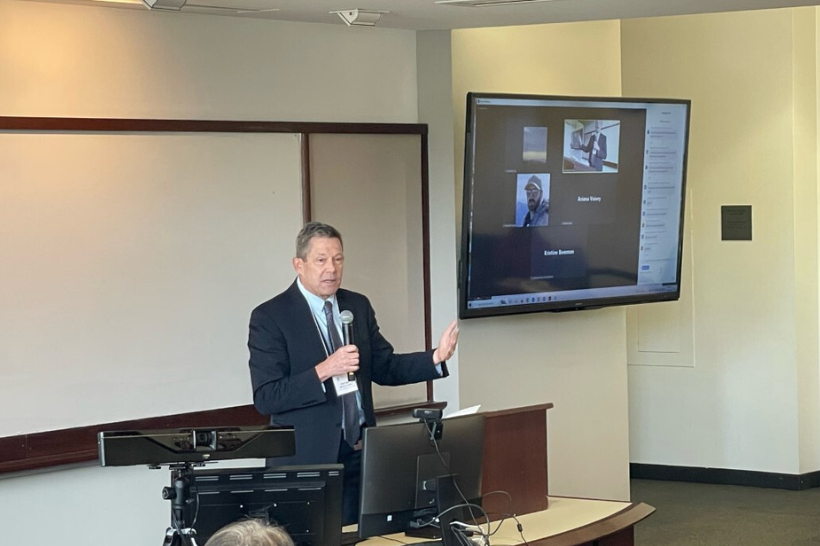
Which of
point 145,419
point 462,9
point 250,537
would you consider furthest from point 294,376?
point 250,537

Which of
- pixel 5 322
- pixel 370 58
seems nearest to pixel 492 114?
pixel 370 58

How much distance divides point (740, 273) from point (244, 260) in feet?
13.4

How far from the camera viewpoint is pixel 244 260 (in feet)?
17.9

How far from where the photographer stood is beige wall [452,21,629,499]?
6234 millimetres

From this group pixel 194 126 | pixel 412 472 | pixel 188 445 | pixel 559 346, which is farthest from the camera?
pixel 559 346

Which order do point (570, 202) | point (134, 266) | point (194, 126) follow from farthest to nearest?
point (570, 202), point (194, 126), point (134, 266)

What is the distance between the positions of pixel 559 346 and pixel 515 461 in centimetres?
235

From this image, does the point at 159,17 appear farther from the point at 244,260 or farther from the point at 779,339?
the point at 779,339

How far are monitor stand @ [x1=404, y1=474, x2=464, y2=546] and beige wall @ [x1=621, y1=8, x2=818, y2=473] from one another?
16.0 ft

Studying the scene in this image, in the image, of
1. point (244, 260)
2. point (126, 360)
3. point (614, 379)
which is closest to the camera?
point (126, 360)

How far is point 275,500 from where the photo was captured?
3359 mm

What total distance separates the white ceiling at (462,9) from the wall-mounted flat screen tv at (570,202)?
40cm

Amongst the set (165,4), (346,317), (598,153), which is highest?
(165,4)

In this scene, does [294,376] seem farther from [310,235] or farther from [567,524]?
[567,524]
